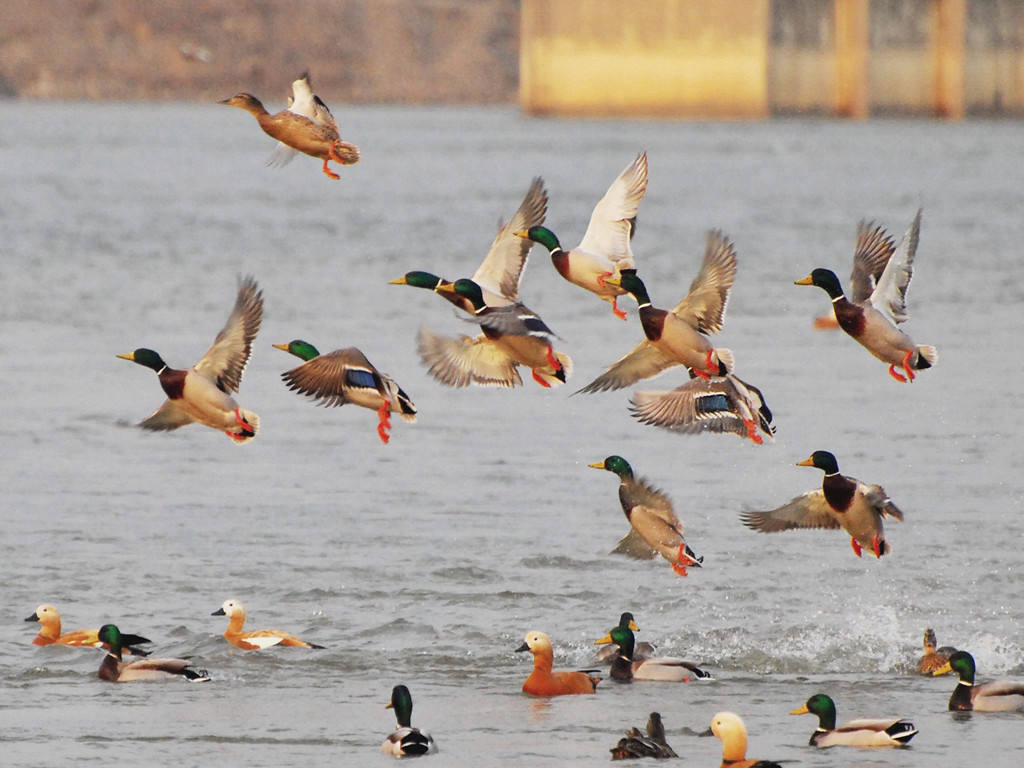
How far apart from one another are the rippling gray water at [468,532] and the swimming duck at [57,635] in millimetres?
201

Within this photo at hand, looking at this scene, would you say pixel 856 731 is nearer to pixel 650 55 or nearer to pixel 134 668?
pixel 134 668

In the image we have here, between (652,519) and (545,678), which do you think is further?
(545,678)

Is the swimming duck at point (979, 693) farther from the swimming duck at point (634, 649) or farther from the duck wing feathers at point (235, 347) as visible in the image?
the duck wing feathers at point (235, 347)

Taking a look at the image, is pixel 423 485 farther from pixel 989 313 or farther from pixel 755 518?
pixel 989 313

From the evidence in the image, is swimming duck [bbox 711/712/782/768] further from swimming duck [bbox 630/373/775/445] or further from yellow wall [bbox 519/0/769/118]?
yellow wall [bbox 519/0/769/118]

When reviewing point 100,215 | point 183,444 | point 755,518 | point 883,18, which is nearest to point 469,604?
point 755,518

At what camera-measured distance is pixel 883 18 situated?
3531 inches

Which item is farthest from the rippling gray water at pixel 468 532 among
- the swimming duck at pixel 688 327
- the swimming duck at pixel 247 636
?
the swimming duck at pixel 688 327

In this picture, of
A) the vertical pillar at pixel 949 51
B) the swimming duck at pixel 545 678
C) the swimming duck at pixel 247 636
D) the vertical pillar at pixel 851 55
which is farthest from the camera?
the vertical pillar at pixel 949 51

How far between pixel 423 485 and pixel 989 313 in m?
14.2

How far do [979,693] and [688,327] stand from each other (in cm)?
298

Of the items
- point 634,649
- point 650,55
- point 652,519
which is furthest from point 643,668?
point 650,55

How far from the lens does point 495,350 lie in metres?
11.0

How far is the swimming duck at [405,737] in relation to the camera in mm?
10570
